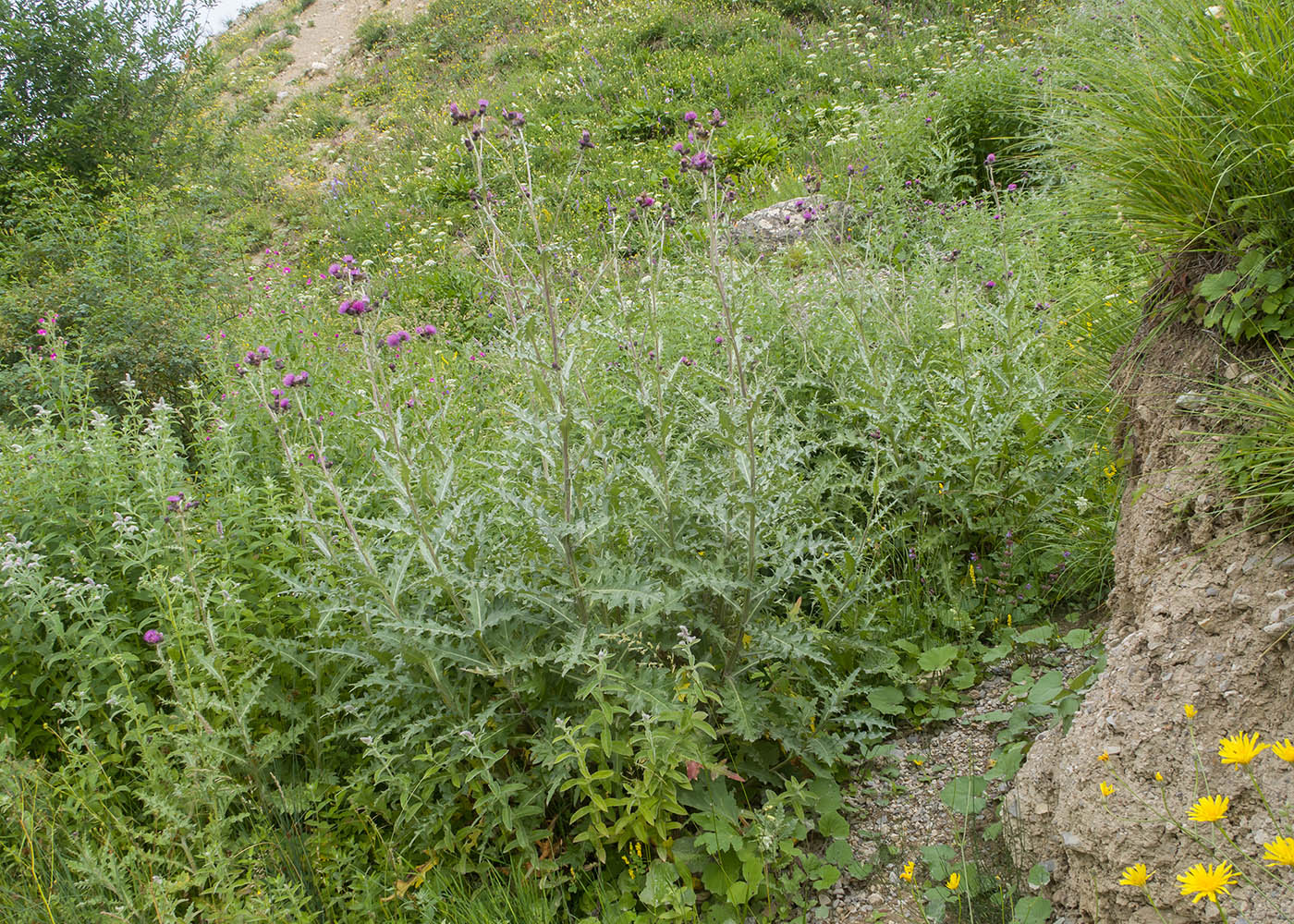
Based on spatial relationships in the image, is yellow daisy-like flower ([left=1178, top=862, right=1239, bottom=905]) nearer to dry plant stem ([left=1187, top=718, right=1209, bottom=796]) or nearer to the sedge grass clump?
dry plant stem ([left=1187, top=718, right=1209, bottom=796])

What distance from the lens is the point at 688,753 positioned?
2.30 metres

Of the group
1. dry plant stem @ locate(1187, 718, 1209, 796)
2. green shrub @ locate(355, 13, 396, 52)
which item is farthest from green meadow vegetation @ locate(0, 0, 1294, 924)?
green shrub @ locate(355, 13, 396, 52)

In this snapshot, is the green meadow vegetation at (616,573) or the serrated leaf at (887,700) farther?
the serrated leaf at (887,700)

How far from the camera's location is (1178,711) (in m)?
1.95

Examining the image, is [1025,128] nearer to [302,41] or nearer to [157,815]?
[157,815]

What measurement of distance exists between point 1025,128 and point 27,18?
9.25 metres

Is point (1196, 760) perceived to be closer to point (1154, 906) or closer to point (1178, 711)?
point (1178, 711)

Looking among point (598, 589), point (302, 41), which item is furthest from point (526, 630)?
point (302, 41)

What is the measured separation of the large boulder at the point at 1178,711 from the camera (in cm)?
176

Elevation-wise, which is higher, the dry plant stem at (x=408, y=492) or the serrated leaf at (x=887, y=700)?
the dry plant stem at (x=408, y=492)

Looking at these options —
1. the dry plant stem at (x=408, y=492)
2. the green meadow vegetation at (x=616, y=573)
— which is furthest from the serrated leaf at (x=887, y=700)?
the dry plant stem at (x=408, y=492)

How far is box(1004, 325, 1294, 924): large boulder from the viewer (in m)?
1.76

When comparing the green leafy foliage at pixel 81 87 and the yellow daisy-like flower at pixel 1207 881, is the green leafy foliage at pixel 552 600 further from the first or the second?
the green leafy foliage at pixel 81 87

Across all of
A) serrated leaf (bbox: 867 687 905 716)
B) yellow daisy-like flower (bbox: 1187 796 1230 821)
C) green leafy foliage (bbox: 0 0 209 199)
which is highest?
green leafy foliage (bbox: 0 0 209 199)
